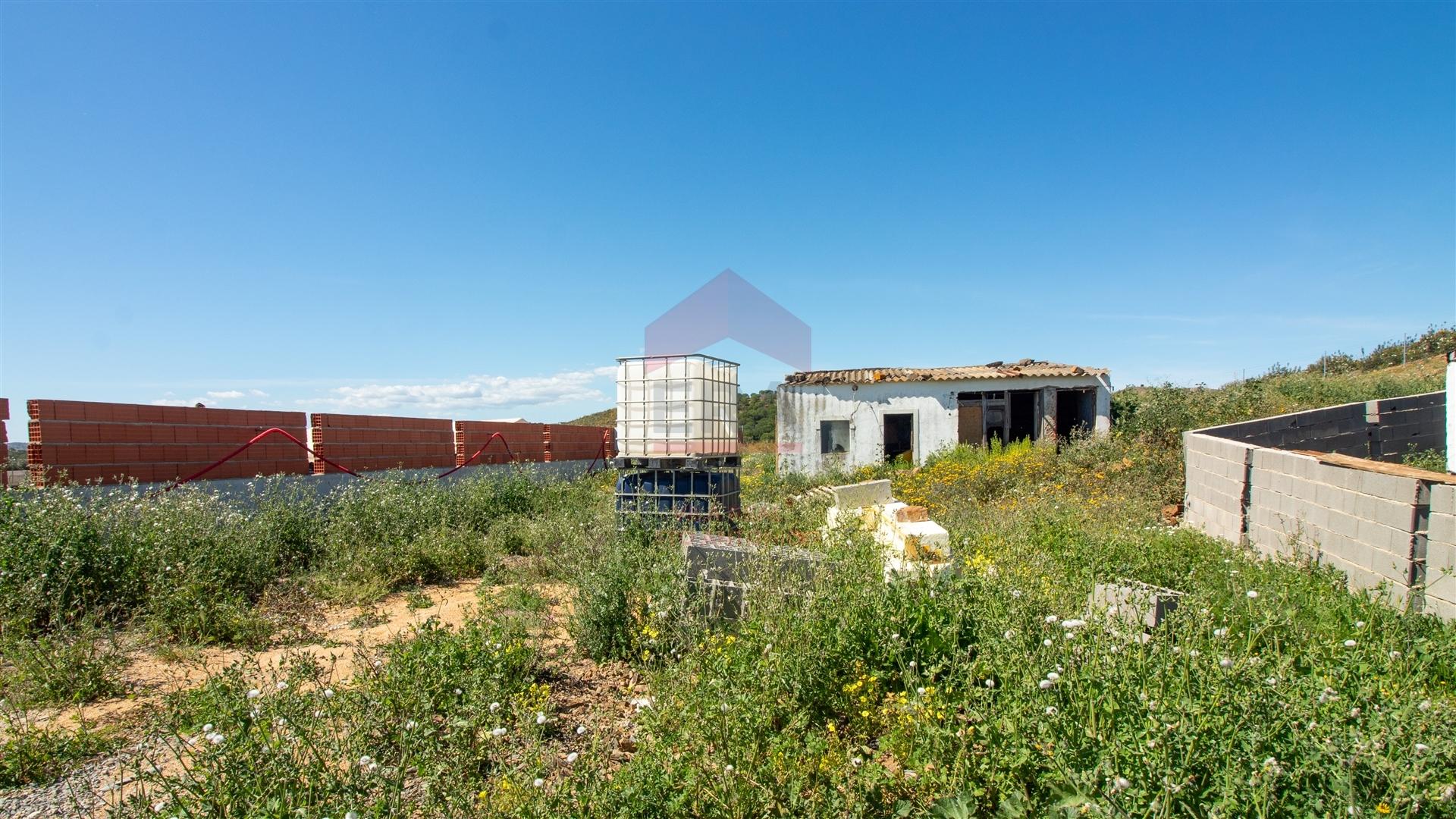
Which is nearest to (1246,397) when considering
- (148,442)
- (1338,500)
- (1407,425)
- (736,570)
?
(1407,425)

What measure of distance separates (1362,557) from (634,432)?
6.46m

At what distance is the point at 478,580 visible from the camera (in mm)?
6320

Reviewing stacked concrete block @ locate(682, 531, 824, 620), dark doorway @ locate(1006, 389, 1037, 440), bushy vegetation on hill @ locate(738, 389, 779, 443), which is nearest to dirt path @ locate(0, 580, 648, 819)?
stacked concrete block @ locate(682, 531, 824, 620)

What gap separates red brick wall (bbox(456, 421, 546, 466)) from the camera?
13180 millimetres

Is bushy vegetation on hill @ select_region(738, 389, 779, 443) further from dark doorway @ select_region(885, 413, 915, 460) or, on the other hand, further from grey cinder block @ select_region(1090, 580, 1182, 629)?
grey cinder block @ select_region(1090, 580, 1182, 629)

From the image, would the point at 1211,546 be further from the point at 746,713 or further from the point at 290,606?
the point at 290,606

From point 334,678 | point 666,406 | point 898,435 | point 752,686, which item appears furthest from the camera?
point 898,435

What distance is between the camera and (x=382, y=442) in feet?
36.3

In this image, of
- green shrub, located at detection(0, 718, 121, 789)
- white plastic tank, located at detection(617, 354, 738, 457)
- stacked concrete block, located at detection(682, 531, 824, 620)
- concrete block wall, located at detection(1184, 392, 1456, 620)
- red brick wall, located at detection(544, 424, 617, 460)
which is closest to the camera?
green shrub, located at detection(0, 718, 121, 789)

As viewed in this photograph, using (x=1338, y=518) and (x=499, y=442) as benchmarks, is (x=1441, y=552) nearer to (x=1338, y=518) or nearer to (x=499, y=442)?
(x=1338, y=518)

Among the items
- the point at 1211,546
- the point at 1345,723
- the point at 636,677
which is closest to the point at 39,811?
the point at 636,677

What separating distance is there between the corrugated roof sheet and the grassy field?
8797mm

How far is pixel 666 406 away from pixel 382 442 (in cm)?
617

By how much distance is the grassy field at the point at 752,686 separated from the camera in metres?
1.96
